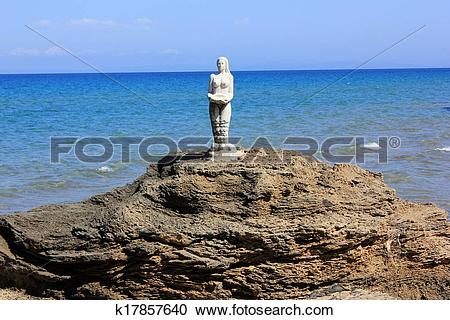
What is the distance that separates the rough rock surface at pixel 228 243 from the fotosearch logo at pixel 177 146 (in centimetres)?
1051

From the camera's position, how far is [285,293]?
8891mm

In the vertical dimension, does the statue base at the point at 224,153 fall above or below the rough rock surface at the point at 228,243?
above

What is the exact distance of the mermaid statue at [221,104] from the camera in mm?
10367

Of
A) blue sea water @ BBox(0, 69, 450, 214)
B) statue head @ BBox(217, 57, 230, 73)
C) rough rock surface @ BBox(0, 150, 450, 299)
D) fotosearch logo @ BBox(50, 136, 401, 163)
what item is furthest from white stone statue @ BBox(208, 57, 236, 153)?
fotosearch logo @ BBox(50, 136, 401, 163)

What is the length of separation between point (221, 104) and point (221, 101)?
0.27 ft

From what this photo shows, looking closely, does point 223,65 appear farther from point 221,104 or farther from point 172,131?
point 172,131

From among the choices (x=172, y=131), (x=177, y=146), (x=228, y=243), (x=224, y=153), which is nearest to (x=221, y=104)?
(x=224, y=153)

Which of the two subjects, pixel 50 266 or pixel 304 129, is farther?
pixel 304 129

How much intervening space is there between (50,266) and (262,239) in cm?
302

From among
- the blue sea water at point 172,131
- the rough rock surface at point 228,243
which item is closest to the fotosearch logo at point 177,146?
the blue sea water at point 172,131

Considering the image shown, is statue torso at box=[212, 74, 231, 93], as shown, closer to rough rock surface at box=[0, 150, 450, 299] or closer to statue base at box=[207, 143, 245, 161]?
statue base at box=[207, 143, 245, 161]

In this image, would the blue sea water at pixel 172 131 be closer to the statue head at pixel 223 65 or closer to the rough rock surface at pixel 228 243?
the rough rock surface at pixel 228 243

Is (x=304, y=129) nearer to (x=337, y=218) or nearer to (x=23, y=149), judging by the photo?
(x=23, y=149)

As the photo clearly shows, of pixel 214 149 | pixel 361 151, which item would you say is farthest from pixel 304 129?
pixel 214 149
